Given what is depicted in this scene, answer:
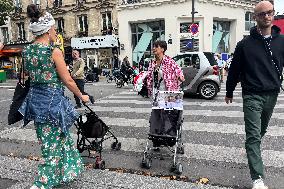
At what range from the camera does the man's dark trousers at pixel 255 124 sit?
12.2 feet


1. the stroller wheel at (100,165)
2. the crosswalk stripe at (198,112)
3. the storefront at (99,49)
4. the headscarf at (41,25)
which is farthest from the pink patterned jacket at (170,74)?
the storefront at (99,49)

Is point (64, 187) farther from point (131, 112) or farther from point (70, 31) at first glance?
point (70, 31)

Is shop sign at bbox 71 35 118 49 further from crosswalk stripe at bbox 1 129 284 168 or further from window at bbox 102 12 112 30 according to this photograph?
crosswalk stripe at bbox 1 129 284 168

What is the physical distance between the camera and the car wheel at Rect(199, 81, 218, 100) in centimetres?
1130

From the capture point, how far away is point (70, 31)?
3400cm

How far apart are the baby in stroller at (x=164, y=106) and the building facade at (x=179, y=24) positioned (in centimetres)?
2062

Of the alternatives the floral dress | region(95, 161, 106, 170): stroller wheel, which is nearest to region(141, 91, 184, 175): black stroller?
region(95, 161, 106, 170): stroller wheel

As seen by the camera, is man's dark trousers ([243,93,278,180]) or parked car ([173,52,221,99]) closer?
man's dark trousers ([243,93,278,180])

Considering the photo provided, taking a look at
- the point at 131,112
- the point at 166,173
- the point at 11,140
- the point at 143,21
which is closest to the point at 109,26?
the point at 143,21

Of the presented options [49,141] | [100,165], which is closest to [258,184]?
[100,165]

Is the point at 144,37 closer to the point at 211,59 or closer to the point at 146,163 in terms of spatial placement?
the point at 211,59

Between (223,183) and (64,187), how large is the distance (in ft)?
6.51

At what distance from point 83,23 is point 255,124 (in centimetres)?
3133

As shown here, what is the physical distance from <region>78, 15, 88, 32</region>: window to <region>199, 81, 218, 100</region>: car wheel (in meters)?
23.9
